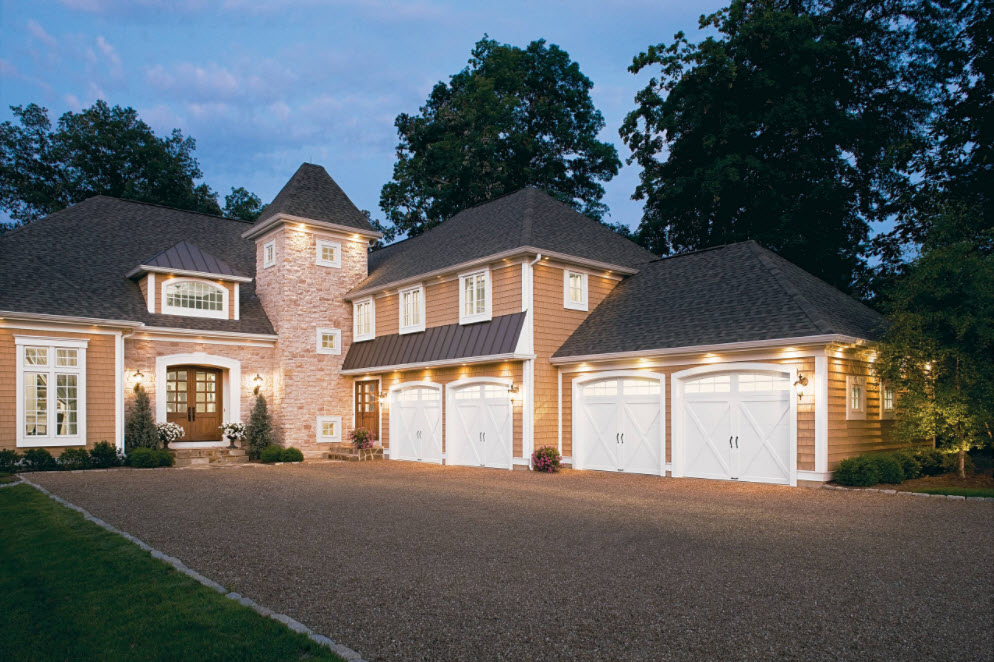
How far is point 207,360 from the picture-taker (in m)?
21.1

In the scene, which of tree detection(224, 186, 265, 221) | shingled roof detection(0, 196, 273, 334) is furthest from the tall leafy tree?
shingled roof detection(0, 196, 273, 334)

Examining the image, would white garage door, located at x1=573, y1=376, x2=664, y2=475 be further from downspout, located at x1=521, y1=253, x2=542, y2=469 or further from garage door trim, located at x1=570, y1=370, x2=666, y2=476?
downspout, located at x1=521, y1=253, x2=542, y2=469

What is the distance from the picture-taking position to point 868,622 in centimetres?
530

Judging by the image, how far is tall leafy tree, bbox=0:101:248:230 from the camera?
103 feet

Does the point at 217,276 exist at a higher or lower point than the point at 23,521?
higher

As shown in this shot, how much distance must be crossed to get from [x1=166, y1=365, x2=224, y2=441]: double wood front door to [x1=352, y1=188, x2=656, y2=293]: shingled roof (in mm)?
5300

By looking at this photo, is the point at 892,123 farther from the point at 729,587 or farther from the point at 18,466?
the point at 18,466

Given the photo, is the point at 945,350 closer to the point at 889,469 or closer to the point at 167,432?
the point at 889,469

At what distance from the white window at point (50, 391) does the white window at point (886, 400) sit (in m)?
18.8

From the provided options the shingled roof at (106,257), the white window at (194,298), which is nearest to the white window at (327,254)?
the shingled roof at (106,257)

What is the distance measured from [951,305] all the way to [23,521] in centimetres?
1643

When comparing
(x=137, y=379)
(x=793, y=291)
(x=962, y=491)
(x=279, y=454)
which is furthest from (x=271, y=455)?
(x=962, y=491)

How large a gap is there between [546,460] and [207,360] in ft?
35.9

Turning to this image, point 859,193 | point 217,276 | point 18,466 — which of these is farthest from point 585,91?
point 18,466
